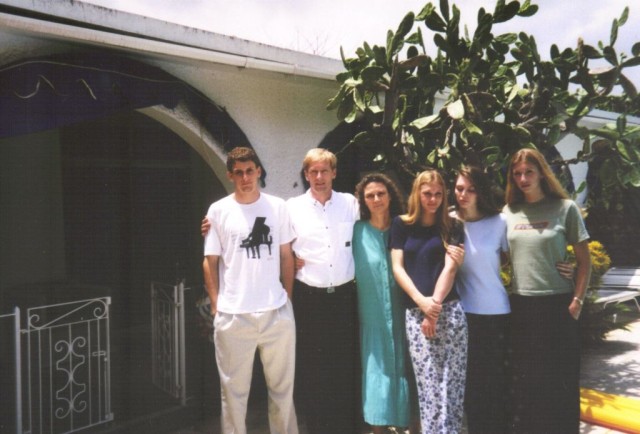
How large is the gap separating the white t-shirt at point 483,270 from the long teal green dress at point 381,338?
455mm

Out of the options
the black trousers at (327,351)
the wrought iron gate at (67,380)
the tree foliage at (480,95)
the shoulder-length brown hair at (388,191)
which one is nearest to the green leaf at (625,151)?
the tree foliage at (480,95)

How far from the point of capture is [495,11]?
4090 millimetres

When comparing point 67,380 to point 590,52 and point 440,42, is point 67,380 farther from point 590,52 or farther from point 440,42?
point 590,52

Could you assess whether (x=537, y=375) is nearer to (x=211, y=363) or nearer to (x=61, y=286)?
(x=211, y=363)

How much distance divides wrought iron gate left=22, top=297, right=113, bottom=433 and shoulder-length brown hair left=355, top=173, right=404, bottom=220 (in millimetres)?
2190

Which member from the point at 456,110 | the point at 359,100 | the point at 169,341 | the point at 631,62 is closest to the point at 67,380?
the point at 169,341

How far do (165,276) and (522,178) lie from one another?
6421 mm

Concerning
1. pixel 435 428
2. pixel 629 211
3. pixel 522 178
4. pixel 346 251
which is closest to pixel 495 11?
pixel 522 178

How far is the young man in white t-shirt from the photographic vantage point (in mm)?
3334

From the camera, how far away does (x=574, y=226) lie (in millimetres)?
3484

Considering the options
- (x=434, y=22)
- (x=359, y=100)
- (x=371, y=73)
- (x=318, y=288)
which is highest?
(x=434, y=22)

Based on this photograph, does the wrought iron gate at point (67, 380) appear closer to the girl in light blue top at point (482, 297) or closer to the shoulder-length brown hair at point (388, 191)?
the shoulder-length brown hair at point (388, 191)

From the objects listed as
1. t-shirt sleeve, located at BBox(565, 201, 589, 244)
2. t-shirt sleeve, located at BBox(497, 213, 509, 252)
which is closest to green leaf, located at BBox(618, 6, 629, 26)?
t-shirt sleeve, located at BBox(565, 201, 589, 244)

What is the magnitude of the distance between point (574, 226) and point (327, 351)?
183 centimetres
